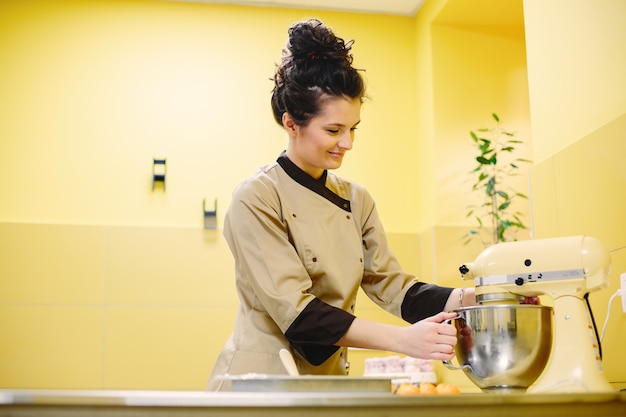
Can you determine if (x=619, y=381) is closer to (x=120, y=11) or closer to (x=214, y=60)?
(x=214, y=60)

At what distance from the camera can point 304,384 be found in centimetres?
103

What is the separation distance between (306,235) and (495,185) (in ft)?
7.63

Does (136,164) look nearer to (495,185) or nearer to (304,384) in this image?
(495,185)

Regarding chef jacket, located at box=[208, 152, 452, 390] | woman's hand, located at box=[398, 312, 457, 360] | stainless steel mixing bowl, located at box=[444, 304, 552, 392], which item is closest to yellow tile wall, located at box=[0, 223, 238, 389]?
chef jacket, located at box=[208, 152, 452, 390]

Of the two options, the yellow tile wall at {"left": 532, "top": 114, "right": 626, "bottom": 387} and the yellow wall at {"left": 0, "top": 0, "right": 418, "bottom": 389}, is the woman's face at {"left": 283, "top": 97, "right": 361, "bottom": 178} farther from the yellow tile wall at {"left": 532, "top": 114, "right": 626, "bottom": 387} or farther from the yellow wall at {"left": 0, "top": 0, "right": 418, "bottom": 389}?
the yellow wall at {"left": 0, "top": 0, "right": 418, "bottom": 389}

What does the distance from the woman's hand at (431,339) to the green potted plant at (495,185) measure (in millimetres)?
2288

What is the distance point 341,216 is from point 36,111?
8.44 ft

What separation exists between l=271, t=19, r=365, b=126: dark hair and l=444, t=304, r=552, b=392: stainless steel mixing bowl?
0.64 m

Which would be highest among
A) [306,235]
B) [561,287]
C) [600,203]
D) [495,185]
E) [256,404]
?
[495,185]

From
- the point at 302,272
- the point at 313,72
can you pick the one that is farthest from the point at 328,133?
the point at 302,272

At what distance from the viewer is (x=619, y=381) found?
2.06 meters

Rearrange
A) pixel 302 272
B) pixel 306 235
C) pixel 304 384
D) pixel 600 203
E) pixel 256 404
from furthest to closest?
1. pixel 600 203
2. pixel 306 235
3. pixel 302 272
4. pixel 304 384
5. pixel 256 404

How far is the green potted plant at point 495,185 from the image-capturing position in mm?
3605

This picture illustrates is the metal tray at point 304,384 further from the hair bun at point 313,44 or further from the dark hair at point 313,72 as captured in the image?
the hair bun at point 313,44
